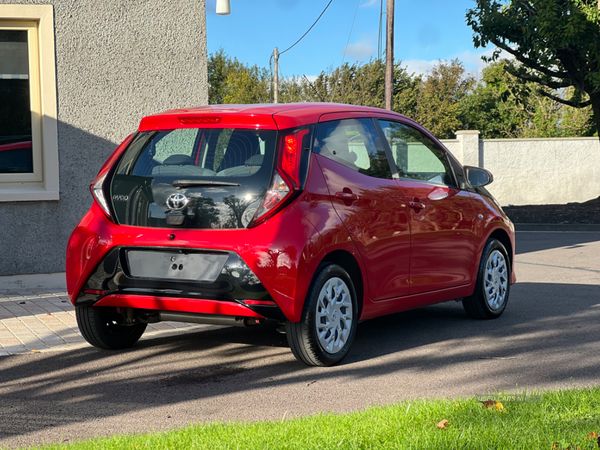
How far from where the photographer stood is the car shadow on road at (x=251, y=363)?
4781 millimetres

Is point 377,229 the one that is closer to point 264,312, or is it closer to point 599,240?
point 264,312

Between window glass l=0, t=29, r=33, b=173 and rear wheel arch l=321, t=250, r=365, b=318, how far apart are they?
17.1 ft

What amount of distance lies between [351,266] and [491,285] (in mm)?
2231

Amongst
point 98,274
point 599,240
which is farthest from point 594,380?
point 599,240

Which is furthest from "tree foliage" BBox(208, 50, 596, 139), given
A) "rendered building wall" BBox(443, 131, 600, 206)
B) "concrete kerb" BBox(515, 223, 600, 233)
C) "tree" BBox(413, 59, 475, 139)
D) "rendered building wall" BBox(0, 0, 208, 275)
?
"rendered building wall" BBox(0, 0, 208, 275)

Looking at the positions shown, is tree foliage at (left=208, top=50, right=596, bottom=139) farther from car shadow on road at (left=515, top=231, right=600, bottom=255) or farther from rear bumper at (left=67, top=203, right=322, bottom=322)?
rear bumper at (left=67, top=203, right=322, bottom=322)

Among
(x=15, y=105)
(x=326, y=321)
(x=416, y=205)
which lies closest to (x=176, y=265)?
(x=326, y=321)

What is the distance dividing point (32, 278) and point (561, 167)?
71.8 ft

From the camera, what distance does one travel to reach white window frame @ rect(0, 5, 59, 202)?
9.20 m

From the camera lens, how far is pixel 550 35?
18641 mm

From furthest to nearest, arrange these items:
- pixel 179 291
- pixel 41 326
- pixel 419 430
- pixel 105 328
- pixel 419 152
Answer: pixel 419 152 → pixel 41 326 → pixel 105 328 → pixel 179 291 → pixel 419 430

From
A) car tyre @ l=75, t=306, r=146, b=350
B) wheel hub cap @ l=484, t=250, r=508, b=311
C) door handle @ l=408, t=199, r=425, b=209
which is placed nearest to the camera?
car tyre @ l=75, t=306, r=146, b=350

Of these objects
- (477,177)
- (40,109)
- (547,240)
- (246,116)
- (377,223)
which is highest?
(40,109)

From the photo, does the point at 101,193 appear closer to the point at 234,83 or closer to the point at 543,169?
the point at 543,169
